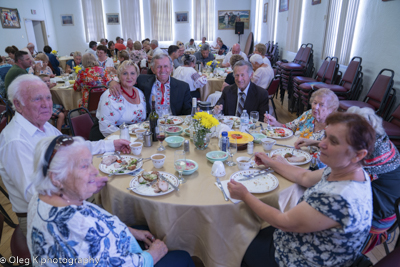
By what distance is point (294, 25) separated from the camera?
8367 millimetres

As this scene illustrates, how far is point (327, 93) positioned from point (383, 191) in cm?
100

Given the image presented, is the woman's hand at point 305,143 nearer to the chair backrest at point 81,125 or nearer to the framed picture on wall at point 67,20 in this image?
the chair backrest at point 81,125

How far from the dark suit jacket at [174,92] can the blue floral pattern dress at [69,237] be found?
7.44 ft

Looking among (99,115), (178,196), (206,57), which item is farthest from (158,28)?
(178,196)

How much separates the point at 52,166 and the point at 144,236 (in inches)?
30.7

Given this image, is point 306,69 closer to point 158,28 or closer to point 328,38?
point 328,38

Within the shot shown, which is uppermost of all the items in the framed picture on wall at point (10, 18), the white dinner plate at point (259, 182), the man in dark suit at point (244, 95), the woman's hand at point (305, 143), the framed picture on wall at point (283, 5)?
the framed picture on wall at point (283, 5)

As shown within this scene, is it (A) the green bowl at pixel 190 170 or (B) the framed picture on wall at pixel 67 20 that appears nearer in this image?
(A) the green bowl at pixel 190 170

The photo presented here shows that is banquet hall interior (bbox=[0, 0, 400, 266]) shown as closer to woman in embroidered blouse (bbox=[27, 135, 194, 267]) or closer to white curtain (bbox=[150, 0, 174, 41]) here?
white curtain (bbox=[150, 0, 174, 41])

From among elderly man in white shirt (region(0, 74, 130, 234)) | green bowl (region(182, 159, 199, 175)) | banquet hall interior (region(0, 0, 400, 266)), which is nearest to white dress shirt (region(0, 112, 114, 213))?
elderly man in white shirt (region(0, 74, 130, 234))

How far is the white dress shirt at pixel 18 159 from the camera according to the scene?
1593mm

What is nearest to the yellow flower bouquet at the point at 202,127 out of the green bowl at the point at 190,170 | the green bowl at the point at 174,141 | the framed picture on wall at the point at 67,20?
the green bowl at the point at 174,141

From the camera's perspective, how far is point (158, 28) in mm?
14672

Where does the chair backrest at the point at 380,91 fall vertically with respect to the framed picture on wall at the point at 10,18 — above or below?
below
